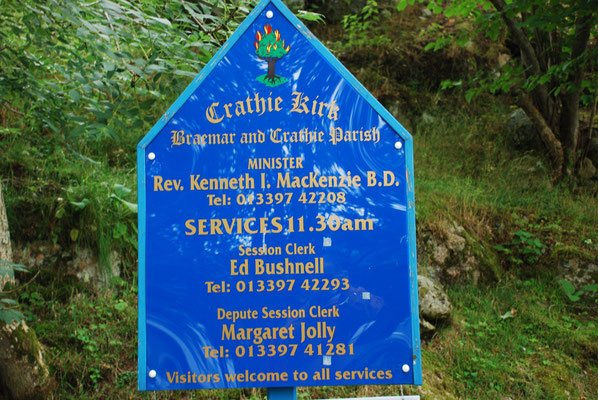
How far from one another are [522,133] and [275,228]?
5.48m

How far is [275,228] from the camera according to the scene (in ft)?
6.05

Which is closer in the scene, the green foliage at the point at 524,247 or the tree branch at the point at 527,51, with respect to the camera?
the green foliage at the point at 524,247

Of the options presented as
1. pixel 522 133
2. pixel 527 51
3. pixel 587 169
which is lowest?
pixel 587 169

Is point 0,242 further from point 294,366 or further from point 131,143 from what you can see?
point 131,143

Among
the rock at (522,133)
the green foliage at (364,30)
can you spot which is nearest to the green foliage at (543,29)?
the rock at (522,133)

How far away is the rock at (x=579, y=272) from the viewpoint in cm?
445

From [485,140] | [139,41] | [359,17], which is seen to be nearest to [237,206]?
[139,41]

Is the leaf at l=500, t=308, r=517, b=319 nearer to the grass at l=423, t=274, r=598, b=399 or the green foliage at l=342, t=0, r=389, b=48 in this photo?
the grass at l=423, t=274, r=598, b=399

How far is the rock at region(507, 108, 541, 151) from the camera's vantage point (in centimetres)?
617

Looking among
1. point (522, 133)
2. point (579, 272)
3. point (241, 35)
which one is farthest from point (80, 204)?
point (522, 133)

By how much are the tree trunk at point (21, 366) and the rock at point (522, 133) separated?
19.1ft

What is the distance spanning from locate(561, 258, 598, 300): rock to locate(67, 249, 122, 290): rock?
4.11 metres

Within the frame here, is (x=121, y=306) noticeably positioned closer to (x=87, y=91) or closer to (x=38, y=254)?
(x=38, y=254)

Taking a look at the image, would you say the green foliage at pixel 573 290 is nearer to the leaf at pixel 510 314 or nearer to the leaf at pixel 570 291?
the leaf at pixel 570 291
